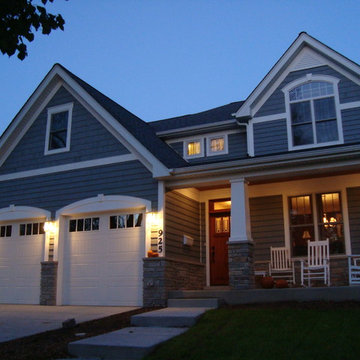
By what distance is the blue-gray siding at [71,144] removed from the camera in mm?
12094

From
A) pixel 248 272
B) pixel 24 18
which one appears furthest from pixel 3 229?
pixel 24 18

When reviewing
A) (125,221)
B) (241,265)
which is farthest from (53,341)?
(125,221)

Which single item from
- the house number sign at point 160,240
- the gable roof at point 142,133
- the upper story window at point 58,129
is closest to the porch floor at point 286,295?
the house number sign at point 160,240

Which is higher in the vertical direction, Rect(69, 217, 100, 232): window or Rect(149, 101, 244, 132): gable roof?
Rect(149, 101, 244, 132): gable roof

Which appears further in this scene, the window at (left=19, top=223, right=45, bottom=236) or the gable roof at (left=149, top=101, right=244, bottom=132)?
the gable roof at (left=149, top=101, right=244, bottom=132)

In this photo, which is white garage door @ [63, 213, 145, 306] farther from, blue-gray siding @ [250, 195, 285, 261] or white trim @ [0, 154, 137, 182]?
blue-gray siding @ [250, 195, 285, 261]

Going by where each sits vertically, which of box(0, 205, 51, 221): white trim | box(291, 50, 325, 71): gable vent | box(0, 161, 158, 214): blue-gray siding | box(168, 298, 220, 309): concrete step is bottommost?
box(168, 298, 220, 309): concrete step

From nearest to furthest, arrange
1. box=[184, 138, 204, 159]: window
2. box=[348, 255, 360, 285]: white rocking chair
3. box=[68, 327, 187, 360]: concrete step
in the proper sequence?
box=[68, 327, 187, 360]: concrete step
box=[348, 255, 360, 285]: white rocking chair
box=[184, 138, 204, 159]: window

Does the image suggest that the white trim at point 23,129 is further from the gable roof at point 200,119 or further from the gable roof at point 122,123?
the gable roof at point 200,119

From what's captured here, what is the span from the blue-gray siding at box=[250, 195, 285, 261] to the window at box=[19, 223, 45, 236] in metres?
5.66

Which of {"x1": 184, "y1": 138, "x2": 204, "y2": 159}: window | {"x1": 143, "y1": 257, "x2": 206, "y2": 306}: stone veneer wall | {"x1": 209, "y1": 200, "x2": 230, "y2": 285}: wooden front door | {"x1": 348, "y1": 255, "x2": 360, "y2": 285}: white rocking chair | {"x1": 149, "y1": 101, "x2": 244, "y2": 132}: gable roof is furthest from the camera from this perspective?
{"x1": 149, "y1": 101, "x2": 244, "y2": 132}: gable roof

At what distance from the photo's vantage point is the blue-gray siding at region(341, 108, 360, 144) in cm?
1120

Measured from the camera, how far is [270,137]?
39.6ft

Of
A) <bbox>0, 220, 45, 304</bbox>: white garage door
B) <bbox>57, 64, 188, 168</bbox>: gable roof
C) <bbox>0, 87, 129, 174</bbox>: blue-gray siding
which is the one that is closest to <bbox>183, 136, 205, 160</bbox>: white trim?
<bbox>57, 64, 188, 168</bbox>: gable roof
